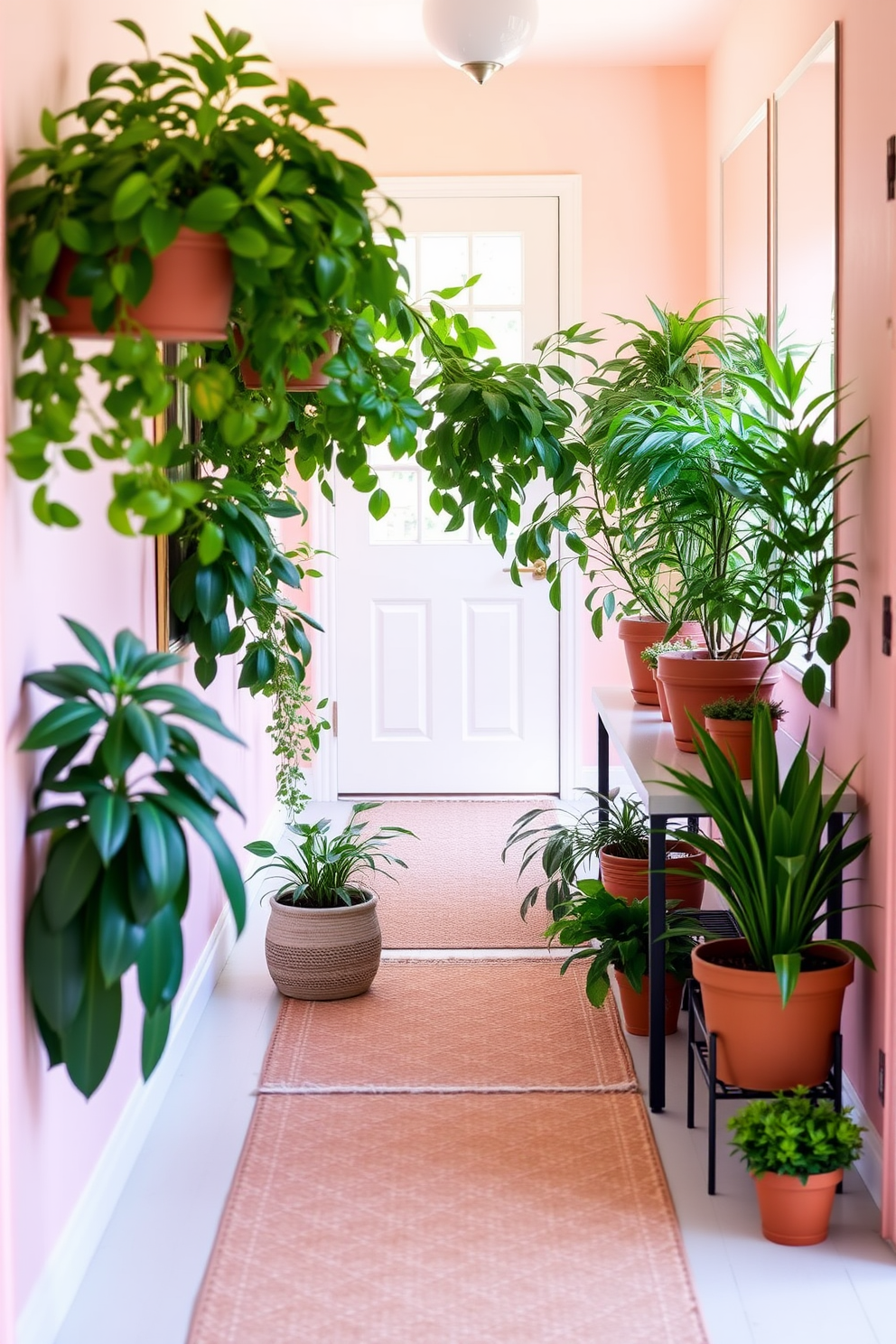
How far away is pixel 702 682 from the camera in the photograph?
2916mm

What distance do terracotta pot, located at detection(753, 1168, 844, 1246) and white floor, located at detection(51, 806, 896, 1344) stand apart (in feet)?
0.06

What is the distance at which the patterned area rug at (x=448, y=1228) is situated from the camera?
2.01 meters

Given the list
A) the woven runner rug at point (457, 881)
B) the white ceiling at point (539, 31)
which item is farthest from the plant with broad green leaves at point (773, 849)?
the white ceiling at point (539, 31)

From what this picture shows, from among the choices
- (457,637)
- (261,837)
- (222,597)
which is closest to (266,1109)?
(222,597)

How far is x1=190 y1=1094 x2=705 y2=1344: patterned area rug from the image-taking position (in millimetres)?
2006

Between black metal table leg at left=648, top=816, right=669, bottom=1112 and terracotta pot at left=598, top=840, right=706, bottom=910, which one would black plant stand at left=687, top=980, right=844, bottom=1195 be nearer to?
black metal table leg at left=648, top=816, right=669, bottom=1112

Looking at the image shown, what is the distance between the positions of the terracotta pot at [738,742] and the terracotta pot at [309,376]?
1026mm

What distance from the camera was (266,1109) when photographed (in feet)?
8.91

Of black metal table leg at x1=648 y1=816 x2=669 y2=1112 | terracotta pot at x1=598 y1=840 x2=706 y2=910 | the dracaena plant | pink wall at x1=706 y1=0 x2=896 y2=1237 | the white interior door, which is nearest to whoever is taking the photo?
the dracaena plant

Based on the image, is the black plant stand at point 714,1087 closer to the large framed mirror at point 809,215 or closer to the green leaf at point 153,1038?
the large framed mirror at point 809,215

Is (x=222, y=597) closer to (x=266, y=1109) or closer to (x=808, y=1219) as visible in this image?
(x=266, y=1109)

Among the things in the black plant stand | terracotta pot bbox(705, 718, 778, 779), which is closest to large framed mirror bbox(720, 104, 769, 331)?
terracotta pot bbox(705, 718, 778, 779)

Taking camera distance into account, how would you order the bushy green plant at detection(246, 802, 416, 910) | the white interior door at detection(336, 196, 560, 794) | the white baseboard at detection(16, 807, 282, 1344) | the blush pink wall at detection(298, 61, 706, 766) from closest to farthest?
1. the white baseboard at detection(16, 807, 282, 1344)
2. the bushy green plant at detection(246, 802, 416, 910)
3. the blush pink wall at detection(298, 61, 706, 766)
4. the white interior door at detection(336, 196, 560, 794)

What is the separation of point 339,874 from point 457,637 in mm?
1960
